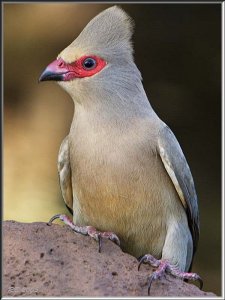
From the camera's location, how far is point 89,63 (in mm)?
3643

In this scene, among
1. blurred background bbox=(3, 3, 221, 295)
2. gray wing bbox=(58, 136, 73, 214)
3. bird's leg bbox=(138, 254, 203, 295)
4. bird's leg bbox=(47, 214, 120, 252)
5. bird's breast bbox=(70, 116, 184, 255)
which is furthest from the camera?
blurred background bbox=(3, 3, 221, 295)

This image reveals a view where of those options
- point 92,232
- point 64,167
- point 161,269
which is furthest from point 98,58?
point 161,269

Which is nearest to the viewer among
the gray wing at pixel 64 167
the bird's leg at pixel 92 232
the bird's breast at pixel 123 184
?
the bird's leg at pixel 92 232

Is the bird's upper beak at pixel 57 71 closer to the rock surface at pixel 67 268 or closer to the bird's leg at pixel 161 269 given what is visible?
the rock surface at pixel 67 268

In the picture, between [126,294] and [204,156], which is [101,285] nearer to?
[126,294]

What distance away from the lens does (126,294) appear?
3.17 m

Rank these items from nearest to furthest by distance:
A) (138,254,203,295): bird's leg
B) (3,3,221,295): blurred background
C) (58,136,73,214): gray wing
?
(138,254,203,295): bird's leg → (58,136,73,214): gray wing → (3,3,221,295): blurred background

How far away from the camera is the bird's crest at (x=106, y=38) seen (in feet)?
11.9

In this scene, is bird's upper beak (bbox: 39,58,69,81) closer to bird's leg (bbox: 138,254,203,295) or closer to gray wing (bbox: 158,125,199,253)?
gray wing (bbox: 158,125,199,253)

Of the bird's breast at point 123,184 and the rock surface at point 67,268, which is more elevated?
the bird's breast at point 123,184

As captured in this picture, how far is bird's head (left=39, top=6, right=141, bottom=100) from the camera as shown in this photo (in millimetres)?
3635

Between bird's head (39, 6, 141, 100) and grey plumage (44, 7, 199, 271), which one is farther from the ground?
bird's head (39, 6, 141, 100)

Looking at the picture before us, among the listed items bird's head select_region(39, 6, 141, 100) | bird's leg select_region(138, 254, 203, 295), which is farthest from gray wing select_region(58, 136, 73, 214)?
bird's leg select_region(138, 254, 203, 295)

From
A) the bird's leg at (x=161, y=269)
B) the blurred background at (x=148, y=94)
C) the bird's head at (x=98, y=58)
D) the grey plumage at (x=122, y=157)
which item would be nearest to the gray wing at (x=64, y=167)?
the grey plumage at (x=122, y=157)
